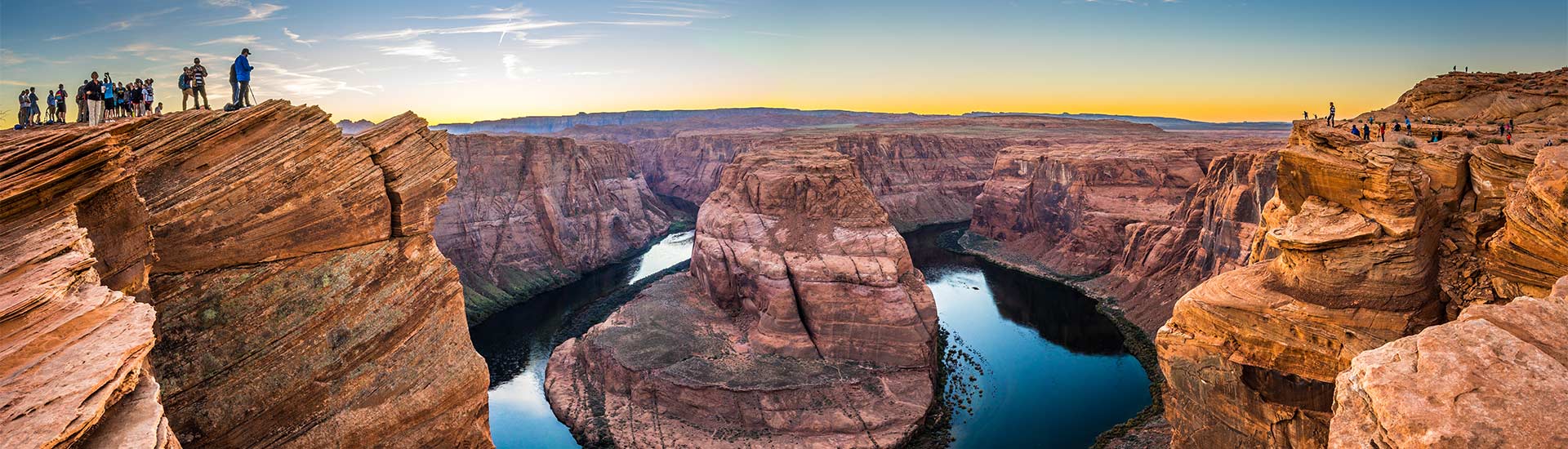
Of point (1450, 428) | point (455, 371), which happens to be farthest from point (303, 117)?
point (1450, 428)

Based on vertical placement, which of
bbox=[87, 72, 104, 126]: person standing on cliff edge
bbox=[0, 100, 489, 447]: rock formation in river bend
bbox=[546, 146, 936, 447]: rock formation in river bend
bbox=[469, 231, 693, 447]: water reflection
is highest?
bbox=[87, 72, 104, 126]: person standing on cliff edge

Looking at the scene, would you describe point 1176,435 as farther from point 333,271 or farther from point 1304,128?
point 333,271

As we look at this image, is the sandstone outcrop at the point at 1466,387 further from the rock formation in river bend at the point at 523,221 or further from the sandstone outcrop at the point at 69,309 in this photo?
the rock formation in river bend at the point at 523,221

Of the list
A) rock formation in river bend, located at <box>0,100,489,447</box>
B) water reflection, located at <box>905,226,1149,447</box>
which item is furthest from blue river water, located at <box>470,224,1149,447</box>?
rock formation in river bend, located at <box>0,100,489,447</box>

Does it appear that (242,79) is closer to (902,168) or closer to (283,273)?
(283,273)

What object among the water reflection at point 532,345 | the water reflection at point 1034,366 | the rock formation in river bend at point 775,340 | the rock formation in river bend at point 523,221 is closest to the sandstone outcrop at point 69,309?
the rock formation in river bend at point 775,340

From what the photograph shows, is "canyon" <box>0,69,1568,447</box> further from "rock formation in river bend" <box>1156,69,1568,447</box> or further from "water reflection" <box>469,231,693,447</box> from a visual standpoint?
"water reflection" <box>469,231,693,447</box>

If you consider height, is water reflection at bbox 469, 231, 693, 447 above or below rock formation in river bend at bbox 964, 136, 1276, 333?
below

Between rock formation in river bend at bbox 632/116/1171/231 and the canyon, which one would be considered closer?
the canyon
